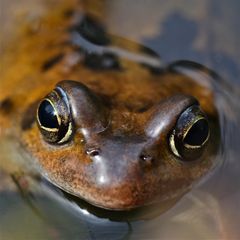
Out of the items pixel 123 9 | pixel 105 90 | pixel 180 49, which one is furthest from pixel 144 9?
pixel 105 90

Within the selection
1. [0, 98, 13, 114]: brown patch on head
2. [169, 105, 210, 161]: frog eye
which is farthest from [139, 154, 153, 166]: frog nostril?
[0, 98, 13, 114]: brown patch on head

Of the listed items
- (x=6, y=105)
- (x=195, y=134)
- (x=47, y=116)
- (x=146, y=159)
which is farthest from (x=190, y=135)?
(x=6, y=105)

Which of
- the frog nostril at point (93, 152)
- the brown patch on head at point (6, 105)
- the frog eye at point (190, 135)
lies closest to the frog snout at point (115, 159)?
the frog nostril at point (93, 152)

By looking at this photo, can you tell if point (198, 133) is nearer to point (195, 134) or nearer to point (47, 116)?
point (195, 134)

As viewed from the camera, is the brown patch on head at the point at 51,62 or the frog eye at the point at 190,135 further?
the brown patch on head at the point at 51,62

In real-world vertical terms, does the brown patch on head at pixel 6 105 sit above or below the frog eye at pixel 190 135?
above

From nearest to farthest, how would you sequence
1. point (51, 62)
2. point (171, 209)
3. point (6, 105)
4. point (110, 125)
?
point (110, 125), point (171, 209), point (6, 105), point (51, 62)

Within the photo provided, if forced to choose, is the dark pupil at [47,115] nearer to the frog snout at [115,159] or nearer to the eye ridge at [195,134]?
the frog snout at [115,159]

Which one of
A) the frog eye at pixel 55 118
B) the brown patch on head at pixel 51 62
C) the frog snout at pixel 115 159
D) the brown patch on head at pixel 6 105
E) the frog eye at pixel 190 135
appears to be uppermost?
the brown patch on head at pixel 51 62
